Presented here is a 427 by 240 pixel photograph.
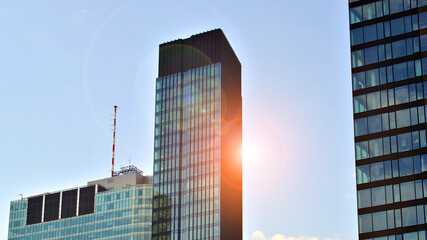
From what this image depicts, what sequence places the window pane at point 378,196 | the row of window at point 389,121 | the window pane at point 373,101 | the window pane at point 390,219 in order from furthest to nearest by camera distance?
the window pane at point 373,101 → the row of window at point 389,121 → the window pane at point 378,196 → the window pane at point 390,219

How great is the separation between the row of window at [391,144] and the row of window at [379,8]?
65.9 feet

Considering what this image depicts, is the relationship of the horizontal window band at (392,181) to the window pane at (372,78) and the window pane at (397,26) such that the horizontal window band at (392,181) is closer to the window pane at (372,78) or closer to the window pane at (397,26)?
the window pane at (372,78)

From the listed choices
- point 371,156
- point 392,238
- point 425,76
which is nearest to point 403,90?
point 425,76

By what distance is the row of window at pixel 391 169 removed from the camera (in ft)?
353

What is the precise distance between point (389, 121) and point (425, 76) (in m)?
8.25

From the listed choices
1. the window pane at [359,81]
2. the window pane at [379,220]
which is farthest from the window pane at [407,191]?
the window pane at [359,81]

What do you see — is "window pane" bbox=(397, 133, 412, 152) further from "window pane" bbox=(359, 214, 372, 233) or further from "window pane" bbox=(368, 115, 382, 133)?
"window pane" bbox=(359, 214, 372, 233)

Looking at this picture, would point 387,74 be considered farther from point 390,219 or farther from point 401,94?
point 390,219

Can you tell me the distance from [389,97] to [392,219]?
1841 centimetres

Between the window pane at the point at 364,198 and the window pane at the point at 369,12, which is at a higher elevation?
the window pane at the point at 369,12

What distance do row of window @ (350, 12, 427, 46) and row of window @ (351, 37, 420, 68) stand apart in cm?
156

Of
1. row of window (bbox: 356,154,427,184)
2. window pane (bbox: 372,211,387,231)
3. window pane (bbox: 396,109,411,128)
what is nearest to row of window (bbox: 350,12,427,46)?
window pane (bbox: 396,109,411,128)

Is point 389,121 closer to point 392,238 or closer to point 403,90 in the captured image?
point 403,90

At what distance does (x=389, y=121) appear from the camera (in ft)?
369
